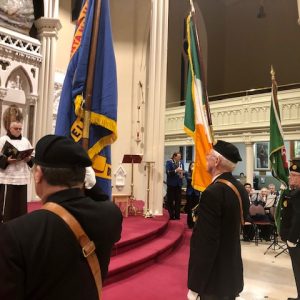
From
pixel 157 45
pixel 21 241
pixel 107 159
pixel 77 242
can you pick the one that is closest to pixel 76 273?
pixel 77 242

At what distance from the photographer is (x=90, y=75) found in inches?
117

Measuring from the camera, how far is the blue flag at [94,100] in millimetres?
3016

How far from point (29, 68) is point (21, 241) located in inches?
273

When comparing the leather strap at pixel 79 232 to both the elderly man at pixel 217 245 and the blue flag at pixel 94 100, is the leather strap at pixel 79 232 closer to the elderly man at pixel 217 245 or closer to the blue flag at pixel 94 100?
the elderly man at pixel 217 245

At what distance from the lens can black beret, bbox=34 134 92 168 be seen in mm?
1311

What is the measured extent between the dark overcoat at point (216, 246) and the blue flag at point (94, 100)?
862 mm

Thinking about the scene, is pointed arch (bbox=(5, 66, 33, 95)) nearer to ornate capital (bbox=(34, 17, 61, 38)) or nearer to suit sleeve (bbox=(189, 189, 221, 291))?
ornate capital (bbox=(34, 17, 61, 38))

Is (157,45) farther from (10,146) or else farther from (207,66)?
(207,66)

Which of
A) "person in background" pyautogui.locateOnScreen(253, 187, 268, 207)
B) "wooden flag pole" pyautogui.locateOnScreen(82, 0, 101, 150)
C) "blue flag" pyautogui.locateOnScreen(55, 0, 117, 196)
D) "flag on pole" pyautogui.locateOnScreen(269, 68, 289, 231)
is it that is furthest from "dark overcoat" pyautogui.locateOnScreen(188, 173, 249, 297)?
"person in background" pyautogui.locateOnScreen(253, 187, 268, 207)

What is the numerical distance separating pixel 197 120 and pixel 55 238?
12.2ft

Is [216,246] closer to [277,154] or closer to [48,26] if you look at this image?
[277,154]

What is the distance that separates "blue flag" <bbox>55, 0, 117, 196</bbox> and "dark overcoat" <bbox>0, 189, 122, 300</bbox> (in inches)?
65.8

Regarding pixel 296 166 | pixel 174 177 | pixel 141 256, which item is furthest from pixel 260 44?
pixel 141 256

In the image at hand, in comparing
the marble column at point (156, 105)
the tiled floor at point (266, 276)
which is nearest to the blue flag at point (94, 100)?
the tiled floor at point (266, 276)
